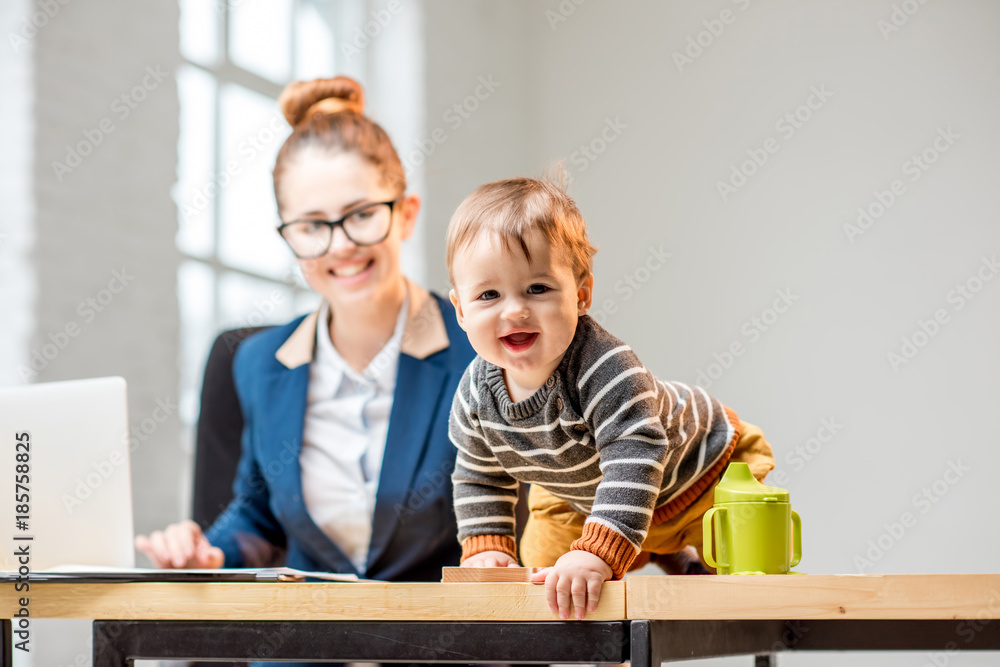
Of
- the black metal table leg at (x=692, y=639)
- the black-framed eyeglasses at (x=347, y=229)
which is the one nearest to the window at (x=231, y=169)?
the black-framed eyeglasses at (x=347, y=229)

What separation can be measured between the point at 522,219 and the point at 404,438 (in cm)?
91

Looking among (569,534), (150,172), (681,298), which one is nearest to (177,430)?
(150,172)

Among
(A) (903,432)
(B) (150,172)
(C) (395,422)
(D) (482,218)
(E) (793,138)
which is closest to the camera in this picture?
(D) (482,218)

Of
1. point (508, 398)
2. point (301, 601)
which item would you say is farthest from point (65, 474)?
point (508, 398)

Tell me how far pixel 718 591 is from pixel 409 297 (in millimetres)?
1259

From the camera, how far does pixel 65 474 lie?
1142mm

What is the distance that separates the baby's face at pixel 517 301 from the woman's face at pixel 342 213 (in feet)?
2.89

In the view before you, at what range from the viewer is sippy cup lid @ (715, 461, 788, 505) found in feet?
3.09

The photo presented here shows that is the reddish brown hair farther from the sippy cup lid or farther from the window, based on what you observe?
the window

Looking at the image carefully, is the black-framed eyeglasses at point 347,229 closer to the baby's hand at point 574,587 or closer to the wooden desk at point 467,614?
the wooden desk at point 467,614

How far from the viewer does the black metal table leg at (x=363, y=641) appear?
83 cm

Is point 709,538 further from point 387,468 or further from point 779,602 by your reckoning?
point 387,468

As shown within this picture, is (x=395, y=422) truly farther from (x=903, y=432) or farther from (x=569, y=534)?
(x=903, y=432)

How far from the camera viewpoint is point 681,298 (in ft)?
12.9
